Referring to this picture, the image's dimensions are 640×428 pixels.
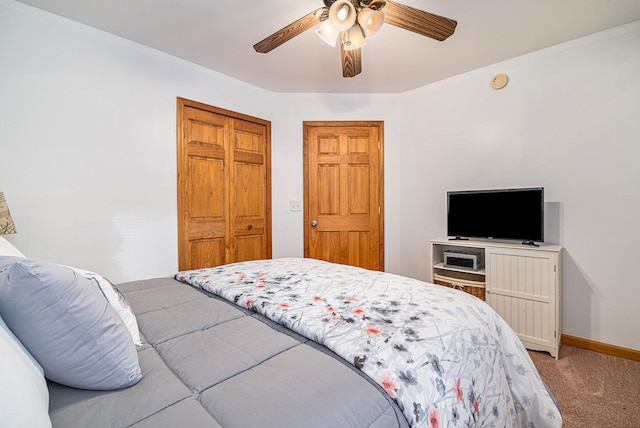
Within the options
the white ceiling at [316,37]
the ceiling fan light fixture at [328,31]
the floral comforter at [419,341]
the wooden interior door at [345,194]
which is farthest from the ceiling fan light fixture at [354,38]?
the wooden interior door at [345,194]

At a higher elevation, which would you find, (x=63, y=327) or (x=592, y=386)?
(x=63, y=327)

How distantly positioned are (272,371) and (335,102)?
3245 millimetres

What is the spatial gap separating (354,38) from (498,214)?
6.53 ft

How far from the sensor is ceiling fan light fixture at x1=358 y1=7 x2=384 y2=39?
59.5 inches

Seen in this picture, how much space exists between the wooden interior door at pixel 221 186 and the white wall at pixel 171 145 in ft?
0.41

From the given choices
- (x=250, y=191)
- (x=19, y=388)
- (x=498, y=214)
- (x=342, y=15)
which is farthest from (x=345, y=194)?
(x=19, y=388)

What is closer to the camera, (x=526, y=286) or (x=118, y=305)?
(x=118, y=305)

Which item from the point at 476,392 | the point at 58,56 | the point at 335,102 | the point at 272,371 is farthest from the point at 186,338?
the point at 335,102

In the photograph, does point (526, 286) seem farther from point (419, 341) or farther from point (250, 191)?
point (250, 191)

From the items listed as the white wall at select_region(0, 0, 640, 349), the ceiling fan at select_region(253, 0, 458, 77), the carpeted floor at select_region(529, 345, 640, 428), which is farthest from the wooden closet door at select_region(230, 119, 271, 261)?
the carpeted floor at select_region(529, 345, 640, 428)

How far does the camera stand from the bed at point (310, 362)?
63 cm

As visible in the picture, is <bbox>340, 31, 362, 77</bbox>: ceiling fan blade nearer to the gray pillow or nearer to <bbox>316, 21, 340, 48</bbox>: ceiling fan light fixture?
<bbox>316, 21, 340, 48</bbox>: ceiling fan light fixture

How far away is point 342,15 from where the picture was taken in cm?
152

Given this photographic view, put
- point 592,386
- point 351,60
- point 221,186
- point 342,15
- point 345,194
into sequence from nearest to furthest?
point 342,15 < point 592,386 < point 351,60 < point 221,186 < point 345,194
